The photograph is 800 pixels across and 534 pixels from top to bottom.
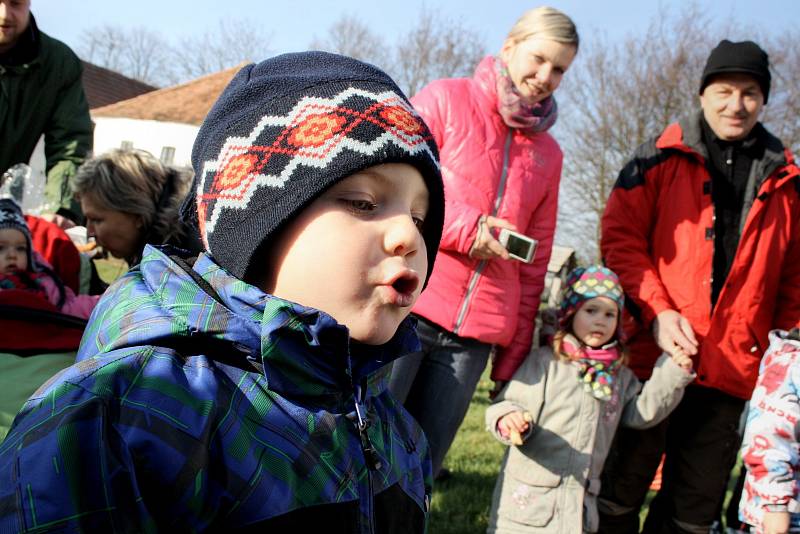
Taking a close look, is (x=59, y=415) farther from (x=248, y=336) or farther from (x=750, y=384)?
(x=750, y=384)

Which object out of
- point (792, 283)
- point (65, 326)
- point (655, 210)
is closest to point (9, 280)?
point (65, 326)

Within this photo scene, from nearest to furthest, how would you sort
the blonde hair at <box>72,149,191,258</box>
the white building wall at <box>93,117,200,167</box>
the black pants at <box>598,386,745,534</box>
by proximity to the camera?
1. the blonde hair at <box>72,149,191,258</box>
2. the black pants at <box>598,386,745,534</box>
3. the white building wall at <box>93,117,200,167</box>

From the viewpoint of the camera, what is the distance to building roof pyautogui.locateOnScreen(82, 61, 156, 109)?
104ft

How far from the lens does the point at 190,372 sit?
105cm

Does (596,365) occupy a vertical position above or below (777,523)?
above

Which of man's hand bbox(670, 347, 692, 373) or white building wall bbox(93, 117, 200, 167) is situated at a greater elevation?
white building wall bbox(93, 117, 200, 167)

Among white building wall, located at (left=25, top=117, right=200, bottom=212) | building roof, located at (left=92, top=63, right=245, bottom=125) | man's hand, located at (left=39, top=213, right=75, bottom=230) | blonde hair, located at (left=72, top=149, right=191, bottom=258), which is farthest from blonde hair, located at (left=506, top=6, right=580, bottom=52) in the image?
building roof, located at (left=92, top=63, right=245, bottom=125)

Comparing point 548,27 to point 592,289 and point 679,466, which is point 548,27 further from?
point 679,466

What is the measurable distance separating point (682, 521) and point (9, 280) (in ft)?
10.5

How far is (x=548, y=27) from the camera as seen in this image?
117 inches

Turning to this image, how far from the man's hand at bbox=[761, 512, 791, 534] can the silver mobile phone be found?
1425 mm

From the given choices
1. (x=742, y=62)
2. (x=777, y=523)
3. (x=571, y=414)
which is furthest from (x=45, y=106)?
(x=777, y=523)

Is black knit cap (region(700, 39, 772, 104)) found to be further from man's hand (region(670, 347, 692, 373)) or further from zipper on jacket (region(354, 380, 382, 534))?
zipper on jacket (region(354, 380, 382, 534))

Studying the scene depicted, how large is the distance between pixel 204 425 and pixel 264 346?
0.16m
